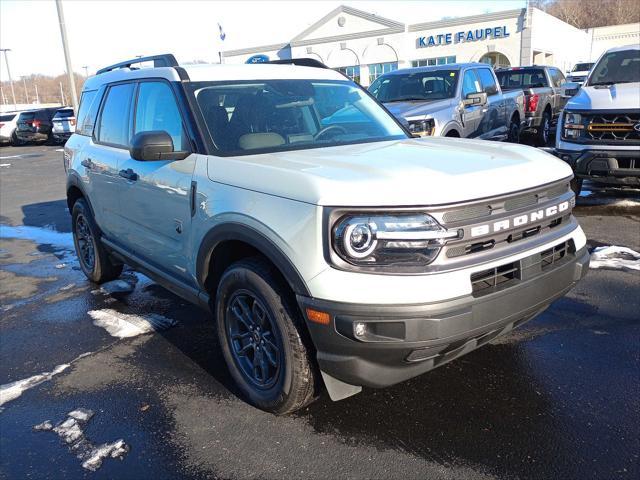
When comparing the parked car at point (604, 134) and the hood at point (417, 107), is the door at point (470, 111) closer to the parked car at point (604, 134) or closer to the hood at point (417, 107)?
the hood at point (417, 107)

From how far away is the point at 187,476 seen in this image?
2.67 meters

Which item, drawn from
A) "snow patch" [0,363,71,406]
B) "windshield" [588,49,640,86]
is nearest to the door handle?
"snow patch" [0,363,71,406]

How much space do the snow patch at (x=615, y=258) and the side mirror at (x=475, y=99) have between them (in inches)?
139

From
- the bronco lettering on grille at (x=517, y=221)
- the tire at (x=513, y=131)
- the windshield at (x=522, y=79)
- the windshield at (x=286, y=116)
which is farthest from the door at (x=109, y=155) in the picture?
the windshield at (x=522, y=79)

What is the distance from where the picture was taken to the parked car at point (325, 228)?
246 centimetres

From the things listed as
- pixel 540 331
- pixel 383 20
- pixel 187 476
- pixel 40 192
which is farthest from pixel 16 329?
pixel 383 20

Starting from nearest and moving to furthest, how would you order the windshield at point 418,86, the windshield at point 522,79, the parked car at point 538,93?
the windshield at point 418,86
the parked car at point 538,93
the windshield at point 522,79

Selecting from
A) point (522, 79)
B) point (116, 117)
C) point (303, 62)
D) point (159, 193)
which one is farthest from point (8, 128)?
point (159, 193)

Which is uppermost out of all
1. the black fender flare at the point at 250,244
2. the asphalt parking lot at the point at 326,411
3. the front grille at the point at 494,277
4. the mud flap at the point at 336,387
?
the black fender flare at the point at 250,244

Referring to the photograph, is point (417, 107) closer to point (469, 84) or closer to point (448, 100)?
point (448, 100)

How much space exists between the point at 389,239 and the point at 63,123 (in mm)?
26335

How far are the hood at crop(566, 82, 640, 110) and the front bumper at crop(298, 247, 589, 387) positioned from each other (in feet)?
16.1

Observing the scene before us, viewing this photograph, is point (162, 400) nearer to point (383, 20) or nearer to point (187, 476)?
point (187, 476)

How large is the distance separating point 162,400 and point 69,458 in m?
0.64
